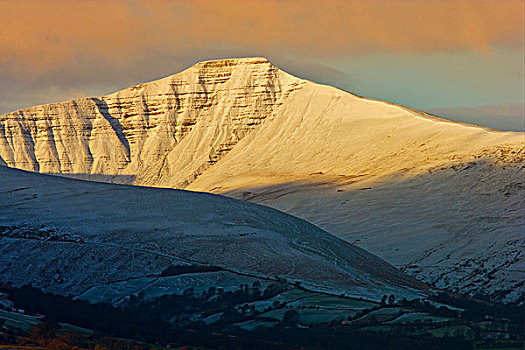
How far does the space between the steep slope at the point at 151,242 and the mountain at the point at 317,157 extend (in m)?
16.4

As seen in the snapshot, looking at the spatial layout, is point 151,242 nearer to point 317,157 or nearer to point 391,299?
point 391,299

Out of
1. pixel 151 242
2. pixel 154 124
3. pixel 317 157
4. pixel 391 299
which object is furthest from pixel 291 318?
pixel 154 124

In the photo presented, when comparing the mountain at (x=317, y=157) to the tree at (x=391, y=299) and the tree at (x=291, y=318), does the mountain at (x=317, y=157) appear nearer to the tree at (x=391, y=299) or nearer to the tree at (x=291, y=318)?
the tree at (x=391, y=299)

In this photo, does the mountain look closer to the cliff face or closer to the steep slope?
the cliff face

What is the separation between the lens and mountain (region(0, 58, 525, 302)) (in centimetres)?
7425

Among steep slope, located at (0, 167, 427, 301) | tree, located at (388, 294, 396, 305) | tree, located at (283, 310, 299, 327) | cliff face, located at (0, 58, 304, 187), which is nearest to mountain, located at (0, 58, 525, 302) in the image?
cliff face, located at (0, 58, 304, 187)

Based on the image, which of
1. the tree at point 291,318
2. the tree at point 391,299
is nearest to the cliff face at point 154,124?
the tree at point 391,299

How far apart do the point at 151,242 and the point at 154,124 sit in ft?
374

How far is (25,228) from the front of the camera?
45.2 meters

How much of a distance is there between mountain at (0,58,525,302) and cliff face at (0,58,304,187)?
24cm

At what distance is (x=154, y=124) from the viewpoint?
516 feet

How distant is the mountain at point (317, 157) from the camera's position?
2923 inches

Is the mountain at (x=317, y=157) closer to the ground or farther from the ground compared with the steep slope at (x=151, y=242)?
closer to the ground

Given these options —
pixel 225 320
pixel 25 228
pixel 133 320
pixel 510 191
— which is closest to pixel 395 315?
pixel 225 320
